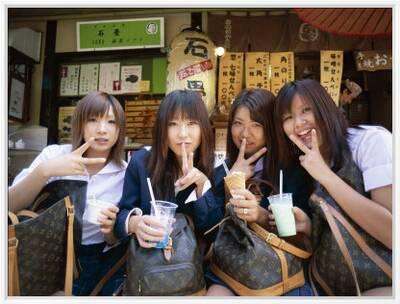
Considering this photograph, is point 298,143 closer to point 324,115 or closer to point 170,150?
point 324,115

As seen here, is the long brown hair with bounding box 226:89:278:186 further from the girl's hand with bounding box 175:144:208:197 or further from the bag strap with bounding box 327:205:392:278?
the bag strap with bounding box 327:205:392:278

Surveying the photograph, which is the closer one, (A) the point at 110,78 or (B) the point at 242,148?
(B) the point at 242,148

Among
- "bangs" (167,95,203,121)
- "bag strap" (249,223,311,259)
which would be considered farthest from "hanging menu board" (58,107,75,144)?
"bag strap" (249,223,311,259)

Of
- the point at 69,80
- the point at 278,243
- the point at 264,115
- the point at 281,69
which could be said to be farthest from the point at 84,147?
the point at 69,80

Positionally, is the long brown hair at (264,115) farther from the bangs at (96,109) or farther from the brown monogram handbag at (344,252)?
the bangs at (96,109)

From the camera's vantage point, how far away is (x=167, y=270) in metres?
1.99

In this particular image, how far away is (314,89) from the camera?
7.75 ft

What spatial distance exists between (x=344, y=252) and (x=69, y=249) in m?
1.50

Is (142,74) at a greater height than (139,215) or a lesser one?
greater

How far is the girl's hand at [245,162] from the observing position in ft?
8.30

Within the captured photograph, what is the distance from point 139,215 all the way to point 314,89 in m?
1.29
